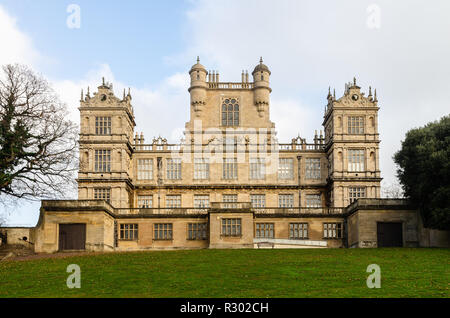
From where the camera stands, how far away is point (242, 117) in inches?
2660

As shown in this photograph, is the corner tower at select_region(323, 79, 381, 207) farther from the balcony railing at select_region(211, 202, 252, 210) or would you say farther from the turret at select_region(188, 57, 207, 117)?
the turret at select_region(188, 57, 207, 117)

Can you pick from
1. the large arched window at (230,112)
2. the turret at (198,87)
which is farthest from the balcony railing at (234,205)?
the turret at (198,87)

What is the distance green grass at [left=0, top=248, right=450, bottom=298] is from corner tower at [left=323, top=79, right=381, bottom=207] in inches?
768

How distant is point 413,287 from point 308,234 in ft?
104

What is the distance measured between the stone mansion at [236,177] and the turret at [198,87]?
11 centimetres

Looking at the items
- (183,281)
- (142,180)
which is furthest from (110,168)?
(183,281)

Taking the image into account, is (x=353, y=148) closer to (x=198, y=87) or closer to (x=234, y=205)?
(x=234, y=205)

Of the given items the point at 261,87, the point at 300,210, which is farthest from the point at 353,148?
the point at 261,87

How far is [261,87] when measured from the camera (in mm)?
67938

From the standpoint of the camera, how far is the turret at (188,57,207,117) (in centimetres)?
6738

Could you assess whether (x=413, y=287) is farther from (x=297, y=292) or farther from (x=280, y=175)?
(x=280, y=175)

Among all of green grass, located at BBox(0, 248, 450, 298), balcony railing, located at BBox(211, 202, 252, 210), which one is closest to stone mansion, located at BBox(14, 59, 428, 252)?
balcony railing, located at BBox(211, 202, 252, 210)

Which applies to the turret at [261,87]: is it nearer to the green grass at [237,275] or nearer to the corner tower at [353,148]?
the corner tower at [353,148]

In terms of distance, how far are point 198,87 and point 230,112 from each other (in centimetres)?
454
